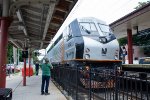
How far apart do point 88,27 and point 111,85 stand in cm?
998

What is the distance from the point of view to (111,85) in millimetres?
6449

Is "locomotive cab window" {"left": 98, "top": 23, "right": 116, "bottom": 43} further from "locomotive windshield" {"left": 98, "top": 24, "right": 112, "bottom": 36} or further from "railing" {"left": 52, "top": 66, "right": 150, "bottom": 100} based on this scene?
"railing" {"left": 52, "top": 66, "right": 150, "bottom": 100}

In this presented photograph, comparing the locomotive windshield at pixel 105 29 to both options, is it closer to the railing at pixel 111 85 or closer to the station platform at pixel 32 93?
the station platform at pixel 32 93

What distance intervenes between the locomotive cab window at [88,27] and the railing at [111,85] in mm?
5145

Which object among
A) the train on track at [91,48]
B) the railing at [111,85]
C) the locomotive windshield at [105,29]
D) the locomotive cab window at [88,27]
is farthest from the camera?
the locomotive windshield at [105,29]

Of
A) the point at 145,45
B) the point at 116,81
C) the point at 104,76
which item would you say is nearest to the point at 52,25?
the point at 104,76

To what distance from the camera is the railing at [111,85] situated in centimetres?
495

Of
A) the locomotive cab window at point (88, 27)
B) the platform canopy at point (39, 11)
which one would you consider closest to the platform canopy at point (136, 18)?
the locomotive cab window at point (88, 27)

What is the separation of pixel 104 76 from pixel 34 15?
8.80 meters

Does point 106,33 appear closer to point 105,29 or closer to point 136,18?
point 105,29

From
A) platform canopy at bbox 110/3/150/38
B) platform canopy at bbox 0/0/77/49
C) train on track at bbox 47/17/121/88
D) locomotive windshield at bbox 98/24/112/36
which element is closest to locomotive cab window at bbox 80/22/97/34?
train on track at bbox 47/17/121/88

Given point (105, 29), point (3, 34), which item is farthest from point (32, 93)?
point (3, 34)

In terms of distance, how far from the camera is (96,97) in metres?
8.47

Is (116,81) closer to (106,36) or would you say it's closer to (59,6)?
(59,6)
